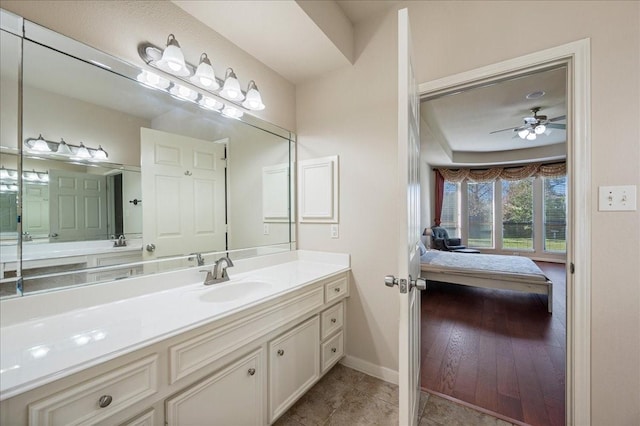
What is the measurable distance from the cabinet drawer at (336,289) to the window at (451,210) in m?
5.66

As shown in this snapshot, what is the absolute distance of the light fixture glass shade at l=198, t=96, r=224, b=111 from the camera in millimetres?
1610

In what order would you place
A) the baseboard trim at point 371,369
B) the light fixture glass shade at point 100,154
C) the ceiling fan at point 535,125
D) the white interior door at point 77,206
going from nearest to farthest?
the white interior door at point 77,206 < the light fixture glass shade at point 100,154 < the baseboard trim at point 371,369 < the ceiling fan at point 535,125

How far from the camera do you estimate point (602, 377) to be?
1.25 m

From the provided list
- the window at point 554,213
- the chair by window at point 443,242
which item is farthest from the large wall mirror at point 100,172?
the window at point 554,213

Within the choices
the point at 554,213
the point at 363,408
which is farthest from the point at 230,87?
the point at 554,213

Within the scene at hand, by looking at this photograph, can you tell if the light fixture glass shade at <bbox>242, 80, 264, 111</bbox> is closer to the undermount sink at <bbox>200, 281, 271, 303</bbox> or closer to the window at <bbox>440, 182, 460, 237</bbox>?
the undermount sink at <bbox>200, 281, 271, 303</bbox>

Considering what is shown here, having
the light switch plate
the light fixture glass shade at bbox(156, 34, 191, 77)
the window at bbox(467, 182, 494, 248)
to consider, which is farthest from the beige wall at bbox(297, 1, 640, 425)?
the window at bbox(467, 182, 494, 248)

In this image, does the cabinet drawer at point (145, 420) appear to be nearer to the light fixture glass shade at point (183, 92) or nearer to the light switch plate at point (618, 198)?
the light fixture glass shade at point (183, 92)

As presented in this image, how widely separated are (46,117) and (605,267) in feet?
8.57

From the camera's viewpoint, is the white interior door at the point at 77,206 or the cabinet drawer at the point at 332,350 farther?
the cabinet drawer at the point at 332,350

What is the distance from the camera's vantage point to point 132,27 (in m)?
1.27

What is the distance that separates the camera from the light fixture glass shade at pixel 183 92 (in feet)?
4.80

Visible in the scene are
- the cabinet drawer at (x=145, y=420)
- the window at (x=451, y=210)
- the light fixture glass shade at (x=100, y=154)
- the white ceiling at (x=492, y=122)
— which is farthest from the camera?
the window at (x=451, y=210)

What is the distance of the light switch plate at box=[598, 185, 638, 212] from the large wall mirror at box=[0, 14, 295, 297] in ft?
6.73
